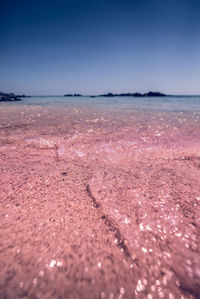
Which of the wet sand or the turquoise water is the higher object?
the wet sand

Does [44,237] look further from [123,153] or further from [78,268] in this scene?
[123,153]

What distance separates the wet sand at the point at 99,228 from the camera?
1206mm

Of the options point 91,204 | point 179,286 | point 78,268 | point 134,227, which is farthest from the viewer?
point 91,204

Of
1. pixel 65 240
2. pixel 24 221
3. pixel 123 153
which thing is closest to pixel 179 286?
pixel 65 240

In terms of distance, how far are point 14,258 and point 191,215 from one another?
1906 mm

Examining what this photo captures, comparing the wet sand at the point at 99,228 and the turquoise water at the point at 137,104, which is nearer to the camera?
the wet sand at the point at 99,228

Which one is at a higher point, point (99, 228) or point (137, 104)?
point (99, 228)

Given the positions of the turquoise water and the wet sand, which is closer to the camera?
the wet sand

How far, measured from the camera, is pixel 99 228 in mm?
1651

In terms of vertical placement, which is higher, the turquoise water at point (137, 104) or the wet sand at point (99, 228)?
the wet sand at point (99, 228)

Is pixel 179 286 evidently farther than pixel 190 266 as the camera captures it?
No

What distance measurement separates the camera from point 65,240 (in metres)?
1.50

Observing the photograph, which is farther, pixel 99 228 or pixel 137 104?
pixel 137 104

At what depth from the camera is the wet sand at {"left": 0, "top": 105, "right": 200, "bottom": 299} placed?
1206 millimetres
